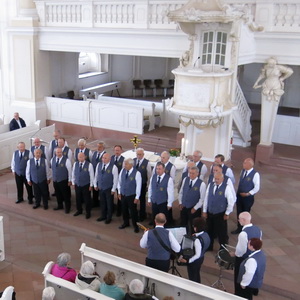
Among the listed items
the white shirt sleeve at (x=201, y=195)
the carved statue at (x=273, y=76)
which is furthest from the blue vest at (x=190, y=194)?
the carved statue at (x=273, y=76)

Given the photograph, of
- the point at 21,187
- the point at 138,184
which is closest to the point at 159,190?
the point at 138,184

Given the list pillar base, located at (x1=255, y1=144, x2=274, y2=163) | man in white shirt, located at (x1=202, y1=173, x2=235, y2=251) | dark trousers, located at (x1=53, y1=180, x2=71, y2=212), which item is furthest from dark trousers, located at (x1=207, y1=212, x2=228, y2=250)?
pillar base, located at (x1=255, y1=144, x2=274, y2=163)

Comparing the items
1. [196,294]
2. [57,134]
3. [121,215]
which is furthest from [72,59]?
[196,294]

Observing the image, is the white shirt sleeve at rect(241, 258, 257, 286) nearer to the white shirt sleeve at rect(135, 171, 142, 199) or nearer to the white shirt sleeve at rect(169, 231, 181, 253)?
the white shirt sleeve at rect(169, 231, 181, 253)

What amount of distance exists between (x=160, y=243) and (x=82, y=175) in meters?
3.03

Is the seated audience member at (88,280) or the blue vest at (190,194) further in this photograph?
the blue vest at (190,194)

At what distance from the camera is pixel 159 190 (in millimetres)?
7711

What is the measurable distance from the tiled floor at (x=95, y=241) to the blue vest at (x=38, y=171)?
0.72 meters

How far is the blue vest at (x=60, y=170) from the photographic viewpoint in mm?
8750

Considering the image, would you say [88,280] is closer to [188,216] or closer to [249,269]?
[249,269]

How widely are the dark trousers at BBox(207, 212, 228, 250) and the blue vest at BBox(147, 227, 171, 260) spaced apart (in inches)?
63.1

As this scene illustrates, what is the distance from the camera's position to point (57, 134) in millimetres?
9867

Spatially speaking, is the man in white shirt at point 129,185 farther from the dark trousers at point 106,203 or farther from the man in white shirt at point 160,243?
the man in white shirt at point 160,243

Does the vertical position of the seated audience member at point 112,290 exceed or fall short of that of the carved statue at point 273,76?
it falls short
